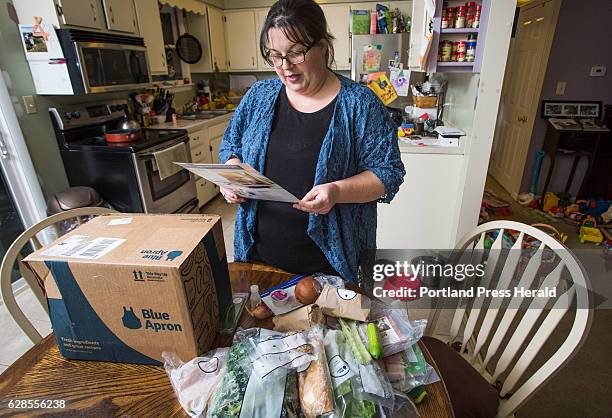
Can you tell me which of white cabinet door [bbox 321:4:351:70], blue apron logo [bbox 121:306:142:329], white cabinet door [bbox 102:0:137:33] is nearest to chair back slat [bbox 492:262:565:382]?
blue apron logo [bbox 121:306:142:329]

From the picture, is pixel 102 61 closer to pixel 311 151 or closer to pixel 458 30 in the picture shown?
pixel 311 151

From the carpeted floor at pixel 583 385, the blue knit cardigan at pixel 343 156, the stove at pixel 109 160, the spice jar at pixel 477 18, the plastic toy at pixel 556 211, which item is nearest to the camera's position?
the blue knit cardigan at pixel 343 156

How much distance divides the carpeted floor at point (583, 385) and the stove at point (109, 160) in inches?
102

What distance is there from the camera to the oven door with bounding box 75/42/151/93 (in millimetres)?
2314

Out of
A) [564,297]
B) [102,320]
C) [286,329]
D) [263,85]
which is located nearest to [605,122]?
[564,297]

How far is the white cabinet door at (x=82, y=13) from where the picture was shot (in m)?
2.21

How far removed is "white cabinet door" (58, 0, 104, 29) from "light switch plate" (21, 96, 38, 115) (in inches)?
21.6

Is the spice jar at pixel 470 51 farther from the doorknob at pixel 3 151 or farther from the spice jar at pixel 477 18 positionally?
the doorknob at pixel 3 151

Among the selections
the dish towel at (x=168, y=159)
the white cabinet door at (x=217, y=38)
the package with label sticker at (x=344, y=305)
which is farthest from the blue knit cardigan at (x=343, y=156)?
the white cabinet door at (x=217, y=38)

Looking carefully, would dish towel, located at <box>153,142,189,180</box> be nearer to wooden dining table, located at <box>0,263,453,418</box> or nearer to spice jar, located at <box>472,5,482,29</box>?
wooden dining table, located at <box>0,263,453,418</box>

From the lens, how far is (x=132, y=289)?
0.68 meters

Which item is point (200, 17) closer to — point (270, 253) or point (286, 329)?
point (270, 253)

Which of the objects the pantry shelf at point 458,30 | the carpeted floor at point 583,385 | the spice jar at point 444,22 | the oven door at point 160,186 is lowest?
the carpeted floor at point 583,385

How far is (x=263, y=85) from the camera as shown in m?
1.16
